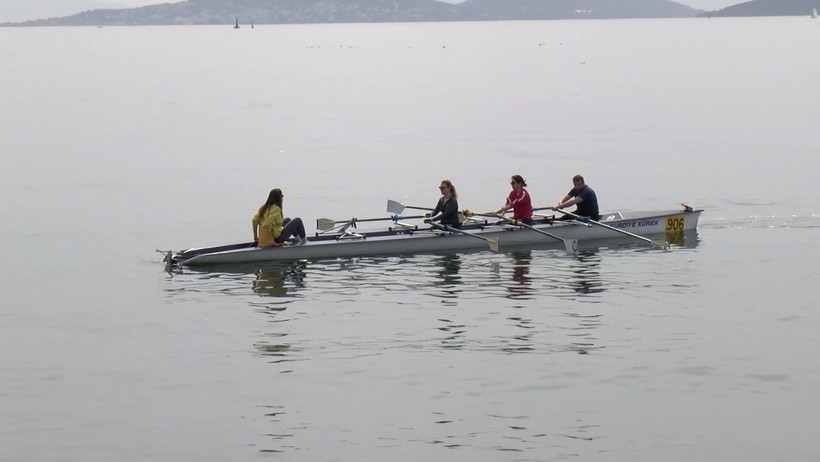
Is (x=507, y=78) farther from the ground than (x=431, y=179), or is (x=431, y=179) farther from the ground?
(x=507, y=78)

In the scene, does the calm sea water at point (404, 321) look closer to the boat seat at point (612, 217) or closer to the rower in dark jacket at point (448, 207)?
the boat seat at point (612, 217)

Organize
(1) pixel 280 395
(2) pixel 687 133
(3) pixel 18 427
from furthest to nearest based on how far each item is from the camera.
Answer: (2) pixel 687 133
(1) pixel 280 395
(3) pixel 18 427

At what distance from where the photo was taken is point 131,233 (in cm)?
3500

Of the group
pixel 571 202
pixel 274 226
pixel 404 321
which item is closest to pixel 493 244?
pixel 571 202

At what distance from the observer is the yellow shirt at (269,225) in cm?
2813

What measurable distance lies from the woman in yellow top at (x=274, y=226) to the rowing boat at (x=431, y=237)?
184 millimetres

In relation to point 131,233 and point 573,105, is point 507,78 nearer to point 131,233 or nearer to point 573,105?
point 573,105

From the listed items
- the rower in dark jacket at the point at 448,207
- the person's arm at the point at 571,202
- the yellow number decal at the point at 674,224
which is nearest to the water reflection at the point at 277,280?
the rower in dark jacket at the point at 448,207

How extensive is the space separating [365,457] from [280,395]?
290cm

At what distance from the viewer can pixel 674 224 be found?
33000 millimetres

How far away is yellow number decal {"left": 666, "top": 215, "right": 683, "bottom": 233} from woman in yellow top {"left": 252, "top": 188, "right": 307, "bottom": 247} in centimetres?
976

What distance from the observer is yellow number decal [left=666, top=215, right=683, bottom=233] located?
32875 millimetres

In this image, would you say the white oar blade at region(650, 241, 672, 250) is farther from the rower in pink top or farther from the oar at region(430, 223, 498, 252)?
the oar at region(430, 223, 498, 252)

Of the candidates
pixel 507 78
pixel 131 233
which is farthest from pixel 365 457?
pixel 507 78
